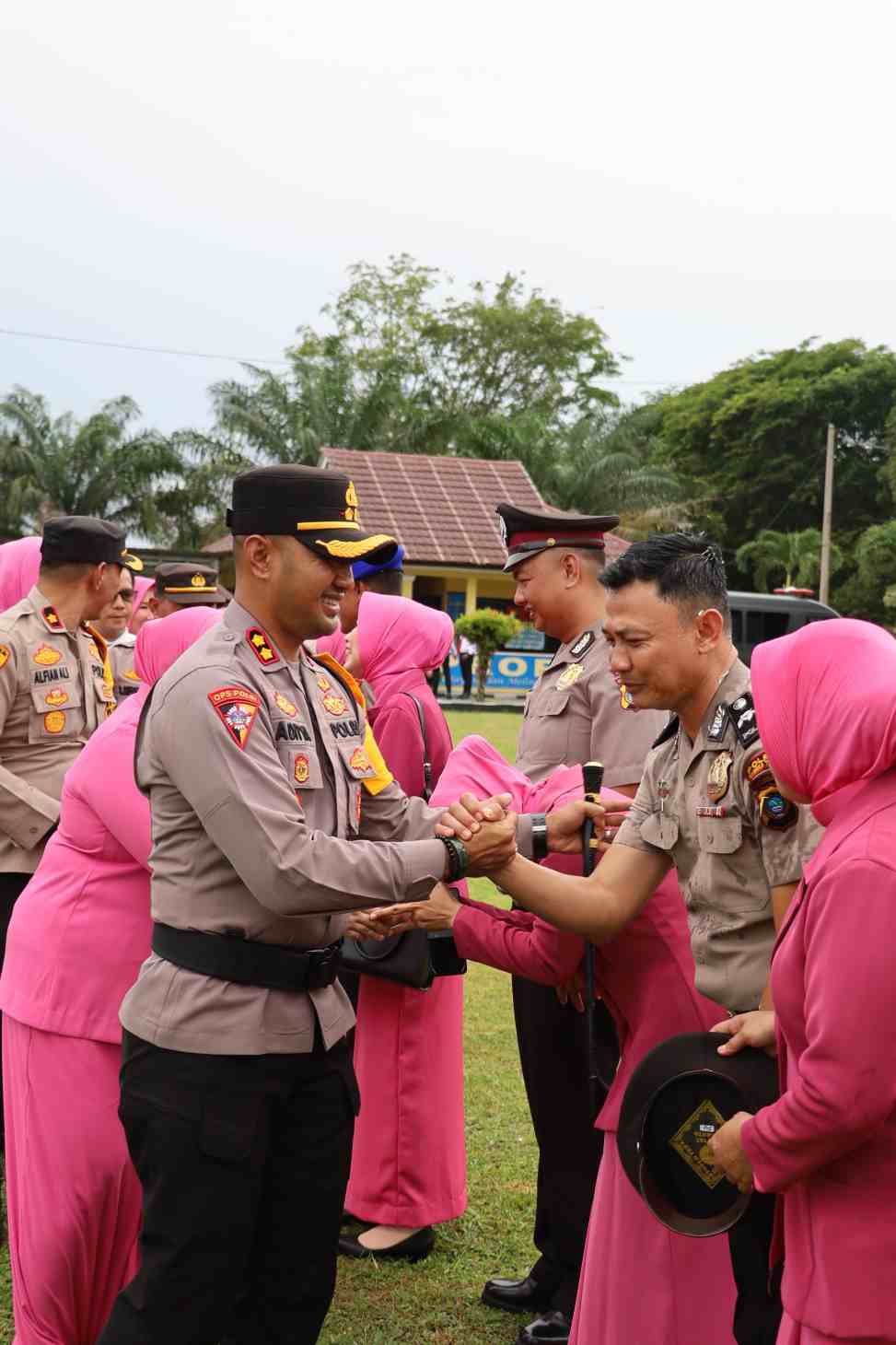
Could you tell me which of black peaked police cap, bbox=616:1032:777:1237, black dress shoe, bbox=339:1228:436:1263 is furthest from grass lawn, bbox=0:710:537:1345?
black peaked police cap, bbox=616:1032:777:1237

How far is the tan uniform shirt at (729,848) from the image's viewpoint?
261cm

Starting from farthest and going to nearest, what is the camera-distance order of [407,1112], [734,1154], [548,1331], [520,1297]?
[407,1112] → [520,1297] → [548,1331] → [734,1154]

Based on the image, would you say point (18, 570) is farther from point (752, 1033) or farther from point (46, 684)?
point (752, 1033)

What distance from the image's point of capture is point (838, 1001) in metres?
1.92

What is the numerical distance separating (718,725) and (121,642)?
15.0 ft

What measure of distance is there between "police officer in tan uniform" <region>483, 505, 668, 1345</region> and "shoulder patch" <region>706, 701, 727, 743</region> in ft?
3.49

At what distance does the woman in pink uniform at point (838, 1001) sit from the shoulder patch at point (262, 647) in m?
1.03

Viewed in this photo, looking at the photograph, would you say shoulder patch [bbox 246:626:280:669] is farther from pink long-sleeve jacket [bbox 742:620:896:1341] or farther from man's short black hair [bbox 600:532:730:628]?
pink long-sleeve jacket [bbox 742:620:896:1341]

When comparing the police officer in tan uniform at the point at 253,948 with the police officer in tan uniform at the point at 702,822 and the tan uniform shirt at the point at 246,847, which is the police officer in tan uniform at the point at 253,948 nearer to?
the tan uniform shirt at the point at 246,847

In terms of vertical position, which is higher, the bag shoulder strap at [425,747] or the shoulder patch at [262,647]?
the shoulder patch at [262,647]

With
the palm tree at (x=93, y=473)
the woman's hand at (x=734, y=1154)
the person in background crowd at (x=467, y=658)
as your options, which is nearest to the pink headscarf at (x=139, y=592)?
the woman's hand at (x=734, y=1154)

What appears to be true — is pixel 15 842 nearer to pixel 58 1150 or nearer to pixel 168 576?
pixel 58 1150

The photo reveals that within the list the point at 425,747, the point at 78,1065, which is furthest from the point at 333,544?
the point at 425,747

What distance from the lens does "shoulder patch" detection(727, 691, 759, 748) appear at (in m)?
2.70
